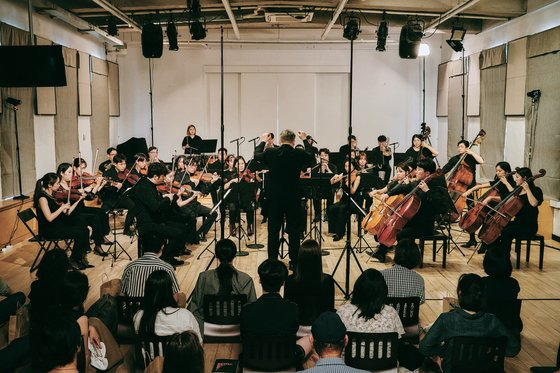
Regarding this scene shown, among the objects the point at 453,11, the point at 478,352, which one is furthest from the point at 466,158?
the point at 478,352

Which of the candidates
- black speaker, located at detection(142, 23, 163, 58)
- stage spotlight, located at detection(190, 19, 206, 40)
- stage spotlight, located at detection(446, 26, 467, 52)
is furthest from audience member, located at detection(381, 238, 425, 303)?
stage spotlight, located at detection(446, 26, 467, 52)

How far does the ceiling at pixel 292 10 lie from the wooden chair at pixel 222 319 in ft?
19.3

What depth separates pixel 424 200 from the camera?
6.61 m

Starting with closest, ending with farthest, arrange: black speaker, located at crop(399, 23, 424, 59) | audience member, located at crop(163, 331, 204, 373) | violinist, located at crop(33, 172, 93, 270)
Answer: audience member, located at crop(163, 331, 204, 373), violinist, located at crop(33, 172, 93, 270), black speaker, located at crop(399, 23, 424, 59)

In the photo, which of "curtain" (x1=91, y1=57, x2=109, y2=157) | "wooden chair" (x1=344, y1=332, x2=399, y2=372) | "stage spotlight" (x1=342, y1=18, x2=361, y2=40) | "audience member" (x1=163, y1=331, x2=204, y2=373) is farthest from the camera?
"curtain" (x1=91, y1=57, x2=109, y2=157)

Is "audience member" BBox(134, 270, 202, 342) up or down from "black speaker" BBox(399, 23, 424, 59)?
down

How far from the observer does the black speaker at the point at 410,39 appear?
9172 mm

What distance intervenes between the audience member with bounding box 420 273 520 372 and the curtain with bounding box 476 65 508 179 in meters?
6.94

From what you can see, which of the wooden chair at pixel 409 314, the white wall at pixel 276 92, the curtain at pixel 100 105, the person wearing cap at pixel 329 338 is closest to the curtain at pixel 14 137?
the curtain at pixel 100 105

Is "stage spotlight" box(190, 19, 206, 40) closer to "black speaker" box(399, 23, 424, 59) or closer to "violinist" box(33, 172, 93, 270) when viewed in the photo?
"black speaker" box(399, 23, 424, 59)

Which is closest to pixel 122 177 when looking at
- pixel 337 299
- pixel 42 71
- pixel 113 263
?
pixel 113 263

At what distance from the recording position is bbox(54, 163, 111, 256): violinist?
6844 mm

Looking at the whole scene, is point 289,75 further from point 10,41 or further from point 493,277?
point 493,277

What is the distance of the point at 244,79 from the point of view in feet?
45.1
